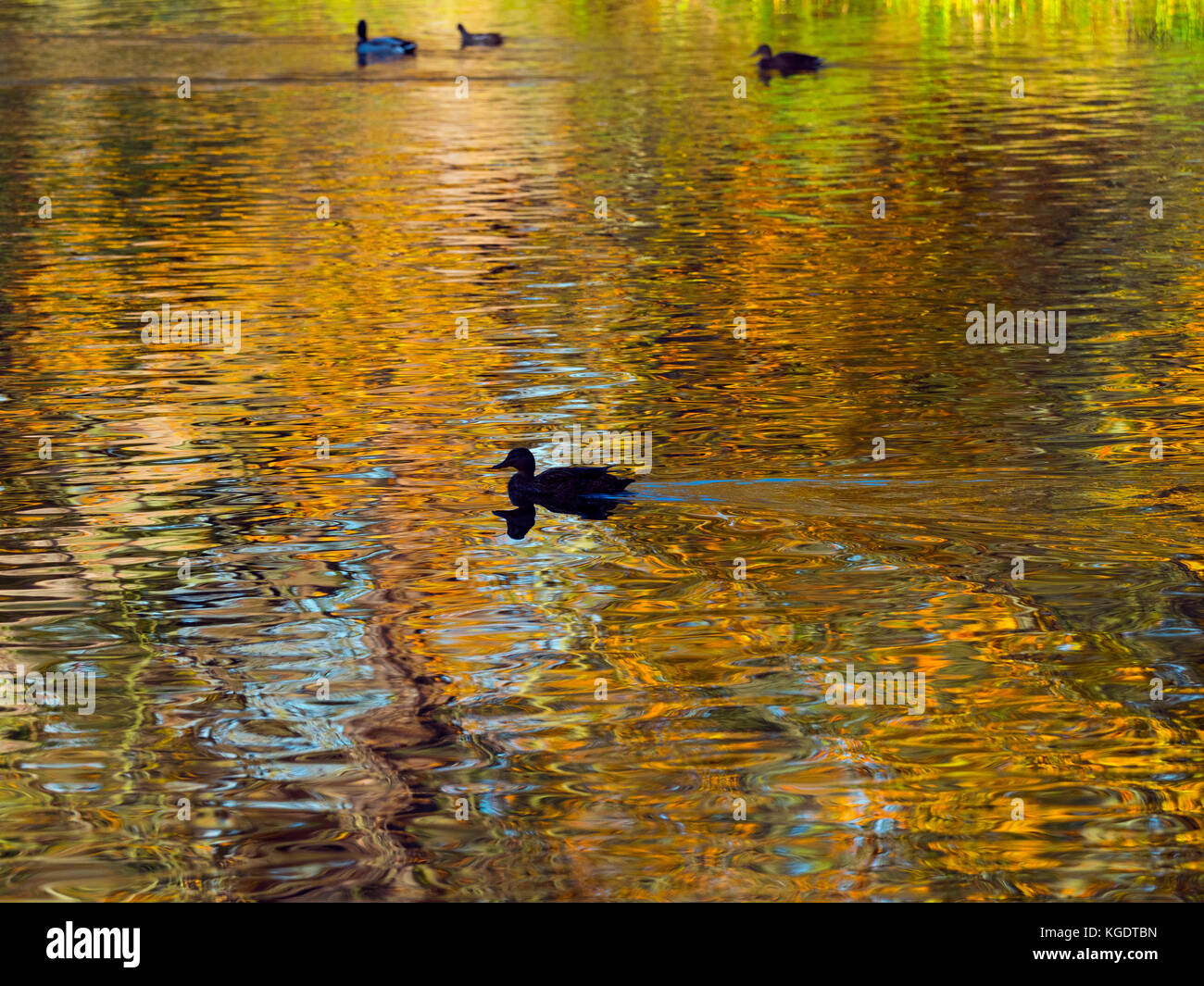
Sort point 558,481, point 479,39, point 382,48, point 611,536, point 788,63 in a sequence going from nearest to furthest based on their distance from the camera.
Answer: point 611,536 → point 558,481 → point 788,63 → point 382,48 → point 479,39

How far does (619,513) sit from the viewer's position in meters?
13.8

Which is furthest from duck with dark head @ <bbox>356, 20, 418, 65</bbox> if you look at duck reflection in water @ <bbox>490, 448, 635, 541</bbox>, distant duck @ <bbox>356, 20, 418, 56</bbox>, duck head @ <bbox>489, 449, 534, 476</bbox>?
duck reflection in water @ <bbox>490, 448, 635, 541</bbox>

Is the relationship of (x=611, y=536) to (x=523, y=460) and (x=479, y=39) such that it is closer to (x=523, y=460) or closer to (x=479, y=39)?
(x=523, y=460)

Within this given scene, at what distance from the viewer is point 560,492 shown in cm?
1372

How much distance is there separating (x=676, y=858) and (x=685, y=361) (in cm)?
1052

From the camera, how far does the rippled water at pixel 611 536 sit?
349 inches

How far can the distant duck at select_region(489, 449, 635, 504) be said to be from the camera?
536 inches

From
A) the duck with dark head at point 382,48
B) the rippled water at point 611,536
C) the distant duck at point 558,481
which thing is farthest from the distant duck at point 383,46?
the distant duck at point 558,481

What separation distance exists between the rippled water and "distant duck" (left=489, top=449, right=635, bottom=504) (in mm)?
223

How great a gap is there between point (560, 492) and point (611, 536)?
632 mm

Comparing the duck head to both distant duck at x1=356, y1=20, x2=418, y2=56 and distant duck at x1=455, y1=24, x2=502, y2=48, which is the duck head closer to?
distant duck at x1=356, y1=20, x2=418, y2=56

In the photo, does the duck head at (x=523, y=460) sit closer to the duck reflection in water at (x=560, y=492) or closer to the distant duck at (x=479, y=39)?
the duck reflection in water at (x=560, y=492)

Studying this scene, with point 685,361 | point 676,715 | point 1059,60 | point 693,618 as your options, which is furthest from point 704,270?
point 1059,60

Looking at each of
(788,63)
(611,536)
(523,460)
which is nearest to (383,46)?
(788,63)
